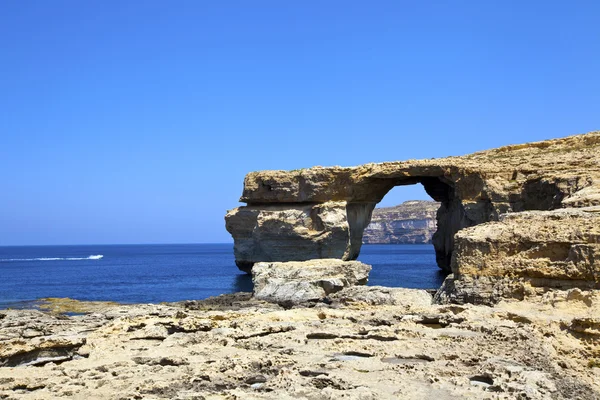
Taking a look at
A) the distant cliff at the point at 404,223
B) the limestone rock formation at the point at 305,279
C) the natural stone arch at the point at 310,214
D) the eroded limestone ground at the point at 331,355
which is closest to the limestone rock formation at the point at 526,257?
the eroded limestone ground at the point at 331,355

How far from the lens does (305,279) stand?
2969 cm

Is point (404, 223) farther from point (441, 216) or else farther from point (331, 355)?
point (331, 355)

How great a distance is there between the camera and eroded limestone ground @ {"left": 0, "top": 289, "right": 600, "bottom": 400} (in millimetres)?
9766

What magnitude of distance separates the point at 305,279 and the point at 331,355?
17.9 metres

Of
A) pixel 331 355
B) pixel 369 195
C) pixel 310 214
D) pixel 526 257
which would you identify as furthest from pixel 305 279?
pixel 369 195

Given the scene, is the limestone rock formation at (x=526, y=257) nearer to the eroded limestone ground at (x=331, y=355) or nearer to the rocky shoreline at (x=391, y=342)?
the rocky shoreline at (x=391, y=342)

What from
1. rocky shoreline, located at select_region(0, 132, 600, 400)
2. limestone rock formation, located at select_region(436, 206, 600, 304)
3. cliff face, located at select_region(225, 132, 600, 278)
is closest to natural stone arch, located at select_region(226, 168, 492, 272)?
cliff face, located at select_region(225, 132, 600, 278)

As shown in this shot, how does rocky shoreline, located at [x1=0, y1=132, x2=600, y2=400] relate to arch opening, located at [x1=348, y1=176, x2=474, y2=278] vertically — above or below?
below

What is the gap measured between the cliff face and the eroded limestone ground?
23984mm

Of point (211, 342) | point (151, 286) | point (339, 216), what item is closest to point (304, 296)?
point (211, 342)

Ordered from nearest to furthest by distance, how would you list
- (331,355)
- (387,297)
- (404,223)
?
(331,355) → (387,297) → (404,223)

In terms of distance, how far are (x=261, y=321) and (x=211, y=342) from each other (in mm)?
2154

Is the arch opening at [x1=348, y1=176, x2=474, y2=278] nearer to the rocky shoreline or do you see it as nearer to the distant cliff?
the rocky shoreline

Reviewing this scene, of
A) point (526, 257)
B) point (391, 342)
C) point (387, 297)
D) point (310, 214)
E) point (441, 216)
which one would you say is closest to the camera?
point (391, 342)
